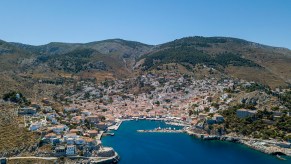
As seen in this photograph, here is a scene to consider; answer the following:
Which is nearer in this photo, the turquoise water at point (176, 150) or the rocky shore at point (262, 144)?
the turquoise water at point (176, 150)

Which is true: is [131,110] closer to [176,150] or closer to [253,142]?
[176,150]

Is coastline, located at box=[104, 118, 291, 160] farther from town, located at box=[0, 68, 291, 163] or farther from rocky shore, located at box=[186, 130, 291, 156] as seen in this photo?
town, located at box=[0, 68, 291, 163]

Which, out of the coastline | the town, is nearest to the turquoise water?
the coastline

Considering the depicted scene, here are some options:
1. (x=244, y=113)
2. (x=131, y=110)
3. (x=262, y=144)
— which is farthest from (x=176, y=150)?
(x=131, y=110)

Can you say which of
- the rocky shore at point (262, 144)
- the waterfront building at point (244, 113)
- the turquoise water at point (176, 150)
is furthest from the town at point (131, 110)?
the turquoise water at point (176, 150)

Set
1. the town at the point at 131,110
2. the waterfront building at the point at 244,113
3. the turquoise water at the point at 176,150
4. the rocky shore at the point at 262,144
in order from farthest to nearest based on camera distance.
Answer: the waterfront building at the point at 244,113 < the rocky shore at the point at 262,144 < the turquoise water at the point at 176,150 < the town at the point at 131,110

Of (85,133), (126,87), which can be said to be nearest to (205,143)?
(85,133)

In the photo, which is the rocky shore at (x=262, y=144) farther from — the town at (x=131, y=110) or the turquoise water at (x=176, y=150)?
the turquoise water at (x=176, y=150)

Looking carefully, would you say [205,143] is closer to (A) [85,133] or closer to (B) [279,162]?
(B) [279,162]
